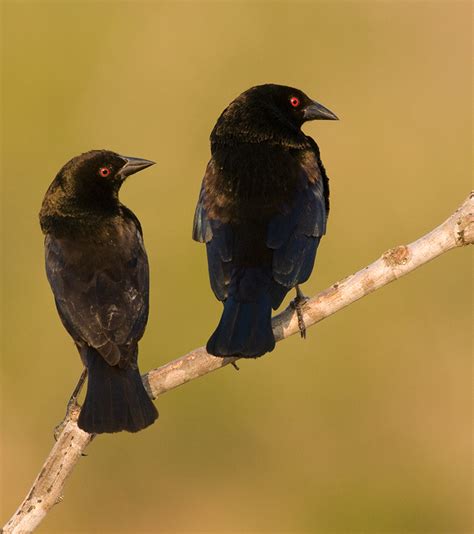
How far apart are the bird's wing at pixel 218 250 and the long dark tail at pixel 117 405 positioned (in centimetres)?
61

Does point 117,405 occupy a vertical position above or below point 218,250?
below

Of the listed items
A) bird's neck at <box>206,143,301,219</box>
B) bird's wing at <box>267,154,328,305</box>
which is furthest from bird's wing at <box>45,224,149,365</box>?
bird's wing at <box>267,154,328,305</box>

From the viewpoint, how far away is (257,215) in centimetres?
684

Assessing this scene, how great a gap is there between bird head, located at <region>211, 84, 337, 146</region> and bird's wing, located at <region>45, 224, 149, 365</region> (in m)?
0.86

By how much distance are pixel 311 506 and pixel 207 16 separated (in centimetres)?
422

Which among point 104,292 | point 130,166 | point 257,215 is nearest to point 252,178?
point 257,215

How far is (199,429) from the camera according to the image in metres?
10.4

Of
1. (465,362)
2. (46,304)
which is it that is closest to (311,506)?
(465,362)

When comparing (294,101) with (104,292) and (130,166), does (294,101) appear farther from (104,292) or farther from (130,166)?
(104,292)

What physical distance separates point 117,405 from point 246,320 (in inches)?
27.4

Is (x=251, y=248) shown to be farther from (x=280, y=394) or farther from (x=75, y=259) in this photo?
(x=280, y=394)

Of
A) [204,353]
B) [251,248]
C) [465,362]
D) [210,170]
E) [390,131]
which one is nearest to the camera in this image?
[204,353]

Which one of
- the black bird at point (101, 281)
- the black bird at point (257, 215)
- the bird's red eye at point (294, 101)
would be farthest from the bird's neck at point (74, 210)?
the bird's red eye at point (294, 101)

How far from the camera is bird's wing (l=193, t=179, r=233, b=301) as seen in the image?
6.70 metres
